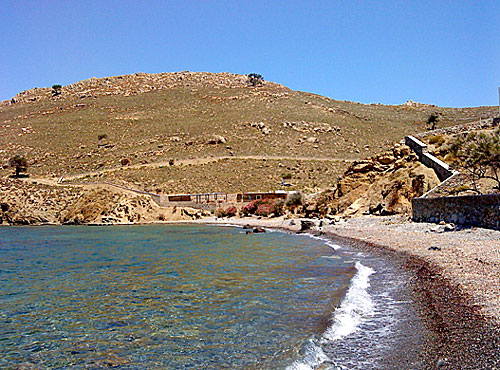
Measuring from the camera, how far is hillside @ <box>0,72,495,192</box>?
204ft

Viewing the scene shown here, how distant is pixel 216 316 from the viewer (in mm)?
8859

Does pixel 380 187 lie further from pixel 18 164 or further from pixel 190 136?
pixel 18 164

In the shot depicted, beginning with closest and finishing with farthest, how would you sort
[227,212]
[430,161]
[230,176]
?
1. [430,161]
2. [227,212]
3. [230,176]

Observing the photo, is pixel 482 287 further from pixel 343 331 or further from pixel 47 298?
pixel 47 298

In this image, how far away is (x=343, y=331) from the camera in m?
7.51

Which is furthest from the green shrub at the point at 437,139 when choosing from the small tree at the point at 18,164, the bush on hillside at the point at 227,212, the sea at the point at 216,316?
the small tree at the point at 18,164

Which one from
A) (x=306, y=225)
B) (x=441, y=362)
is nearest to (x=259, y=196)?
(x=306, y=225)

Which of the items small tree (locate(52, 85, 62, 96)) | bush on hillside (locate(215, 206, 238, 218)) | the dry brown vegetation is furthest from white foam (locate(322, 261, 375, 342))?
small tree (locate(52, 85, 62, 96))

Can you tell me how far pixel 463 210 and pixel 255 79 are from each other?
110m

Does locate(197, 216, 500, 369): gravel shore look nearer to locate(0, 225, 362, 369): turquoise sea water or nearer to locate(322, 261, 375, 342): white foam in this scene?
locate(322, 261, 375, 342): white foam

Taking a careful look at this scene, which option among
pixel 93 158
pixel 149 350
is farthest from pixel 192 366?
pixel 93 158

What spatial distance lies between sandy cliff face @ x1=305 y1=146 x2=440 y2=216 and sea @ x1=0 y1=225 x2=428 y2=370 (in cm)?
1145

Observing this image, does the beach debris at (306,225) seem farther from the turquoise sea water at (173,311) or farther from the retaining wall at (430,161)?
the turquoise sea water at (173,311)

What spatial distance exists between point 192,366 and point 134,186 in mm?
53776
